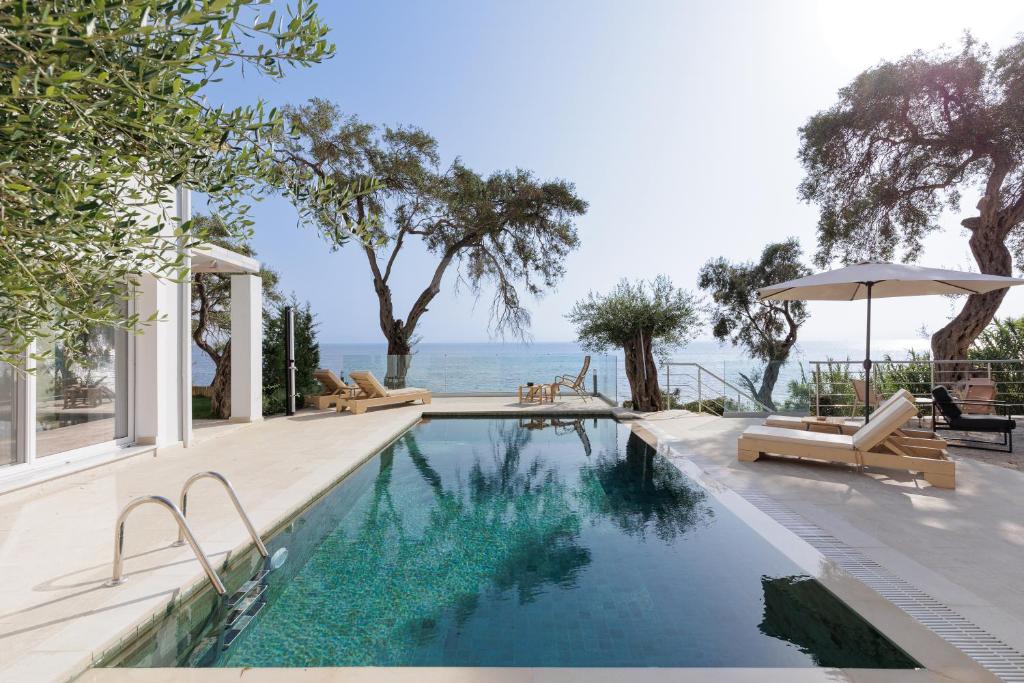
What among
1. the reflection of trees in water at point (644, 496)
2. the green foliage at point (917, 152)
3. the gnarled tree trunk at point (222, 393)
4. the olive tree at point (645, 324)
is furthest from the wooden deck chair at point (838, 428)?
the gnarled tree trunk at point (222, 393)

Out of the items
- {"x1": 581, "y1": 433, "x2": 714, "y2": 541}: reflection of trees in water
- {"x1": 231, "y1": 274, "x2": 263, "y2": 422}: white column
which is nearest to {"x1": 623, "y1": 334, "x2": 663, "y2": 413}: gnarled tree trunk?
{"x1": 581, "y1": 433, "x2": 714, "y2": 541}: reflection of trees in water

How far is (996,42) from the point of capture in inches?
421

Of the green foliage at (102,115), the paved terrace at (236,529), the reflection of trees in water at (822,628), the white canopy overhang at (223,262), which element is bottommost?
the reflection of trees in water at (822,628)

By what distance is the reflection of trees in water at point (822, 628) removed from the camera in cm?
252

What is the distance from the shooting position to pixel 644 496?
5.50 m

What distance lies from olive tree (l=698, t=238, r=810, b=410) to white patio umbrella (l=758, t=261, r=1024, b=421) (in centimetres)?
1106

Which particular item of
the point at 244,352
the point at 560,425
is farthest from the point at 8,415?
the point at 560,425

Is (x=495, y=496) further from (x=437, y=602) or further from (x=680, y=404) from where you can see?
(x=680, y=404)

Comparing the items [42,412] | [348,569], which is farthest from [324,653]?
[42,412]

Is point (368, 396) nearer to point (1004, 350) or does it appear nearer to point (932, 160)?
point (932, 160)

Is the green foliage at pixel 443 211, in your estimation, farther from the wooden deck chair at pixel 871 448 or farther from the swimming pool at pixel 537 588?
the swimming pool at pixel 537 588

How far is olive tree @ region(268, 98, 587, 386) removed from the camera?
15.0 meters

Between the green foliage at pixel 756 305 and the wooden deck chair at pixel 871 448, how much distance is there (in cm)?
1364

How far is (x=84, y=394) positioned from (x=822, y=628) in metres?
7.23
